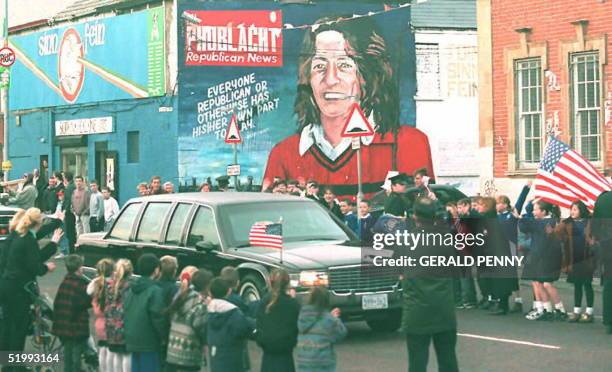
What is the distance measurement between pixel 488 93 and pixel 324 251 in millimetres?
13696

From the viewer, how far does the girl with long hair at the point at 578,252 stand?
16.8 meters

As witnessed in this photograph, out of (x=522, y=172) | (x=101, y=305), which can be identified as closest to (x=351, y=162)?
(x=522, y=172)

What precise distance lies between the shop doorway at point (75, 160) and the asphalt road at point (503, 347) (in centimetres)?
2618

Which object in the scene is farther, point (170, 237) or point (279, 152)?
point (279, 152)

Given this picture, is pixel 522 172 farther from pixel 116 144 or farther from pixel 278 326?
pixel 278 326

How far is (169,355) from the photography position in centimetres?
1038

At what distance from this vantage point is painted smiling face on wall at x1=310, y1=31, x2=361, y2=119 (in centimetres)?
3800

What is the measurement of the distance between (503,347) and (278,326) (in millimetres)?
5165

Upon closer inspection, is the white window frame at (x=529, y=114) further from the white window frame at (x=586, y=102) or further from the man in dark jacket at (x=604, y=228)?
the man in dark jacket at (x=604, y=228)

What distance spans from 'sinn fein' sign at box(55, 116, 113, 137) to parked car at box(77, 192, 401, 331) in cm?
2257

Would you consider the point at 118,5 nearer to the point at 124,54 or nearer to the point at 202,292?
the point at 124,54

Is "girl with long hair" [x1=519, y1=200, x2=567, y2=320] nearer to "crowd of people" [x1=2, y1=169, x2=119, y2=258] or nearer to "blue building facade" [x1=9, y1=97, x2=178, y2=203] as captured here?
"crowd of people" [x1=2, y1=169, x2=119, y2=258]

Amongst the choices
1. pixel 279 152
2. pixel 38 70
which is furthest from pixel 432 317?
pixel 38 70

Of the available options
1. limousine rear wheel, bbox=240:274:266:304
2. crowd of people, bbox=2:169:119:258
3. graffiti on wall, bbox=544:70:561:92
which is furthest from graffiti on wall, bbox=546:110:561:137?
limousine rear wheel, bbox=240:274:266:304
